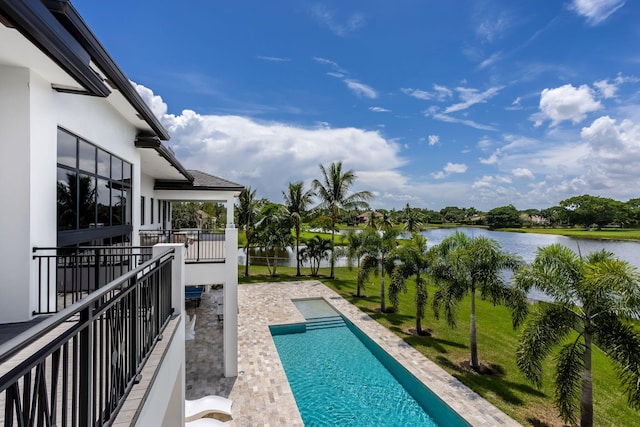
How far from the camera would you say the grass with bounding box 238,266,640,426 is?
366 inches

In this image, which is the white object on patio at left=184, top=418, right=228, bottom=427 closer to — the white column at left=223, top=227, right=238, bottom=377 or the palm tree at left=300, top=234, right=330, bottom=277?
the white column at left=223, top=227, right=238, bottom=377

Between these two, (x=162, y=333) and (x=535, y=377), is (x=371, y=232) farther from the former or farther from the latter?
(x=162, y=333)

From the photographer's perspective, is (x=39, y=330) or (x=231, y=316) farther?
(x=231, y=316)

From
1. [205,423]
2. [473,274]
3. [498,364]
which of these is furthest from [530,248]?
[205,423]

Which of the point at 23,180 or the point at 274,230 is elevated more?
the point at 23,180

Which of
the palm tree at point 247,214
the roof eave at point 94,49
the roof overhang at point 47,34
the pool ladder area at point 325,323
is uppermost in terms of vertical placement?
the roof eave at point 94,49

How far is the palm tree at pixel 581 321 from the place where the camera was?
7.21 meters

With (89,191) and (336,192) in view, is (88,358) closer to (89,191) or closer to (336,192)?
(89,191)

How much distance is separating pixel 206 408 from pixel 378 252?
Answer: 1258cm

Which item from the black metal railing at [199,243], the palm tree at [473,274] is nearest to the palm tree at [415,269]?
the palm tree at [473,274]

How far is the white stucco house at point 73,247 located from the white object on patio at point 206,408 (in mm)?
2468

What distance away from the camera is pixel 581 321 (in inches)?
322

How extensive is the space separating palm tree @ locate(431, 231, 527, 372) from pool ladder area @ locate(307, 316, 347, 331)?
5.66 m

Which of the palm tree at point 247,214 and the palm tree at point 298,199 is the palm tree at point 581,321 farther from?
the palm tree at point 247,214
